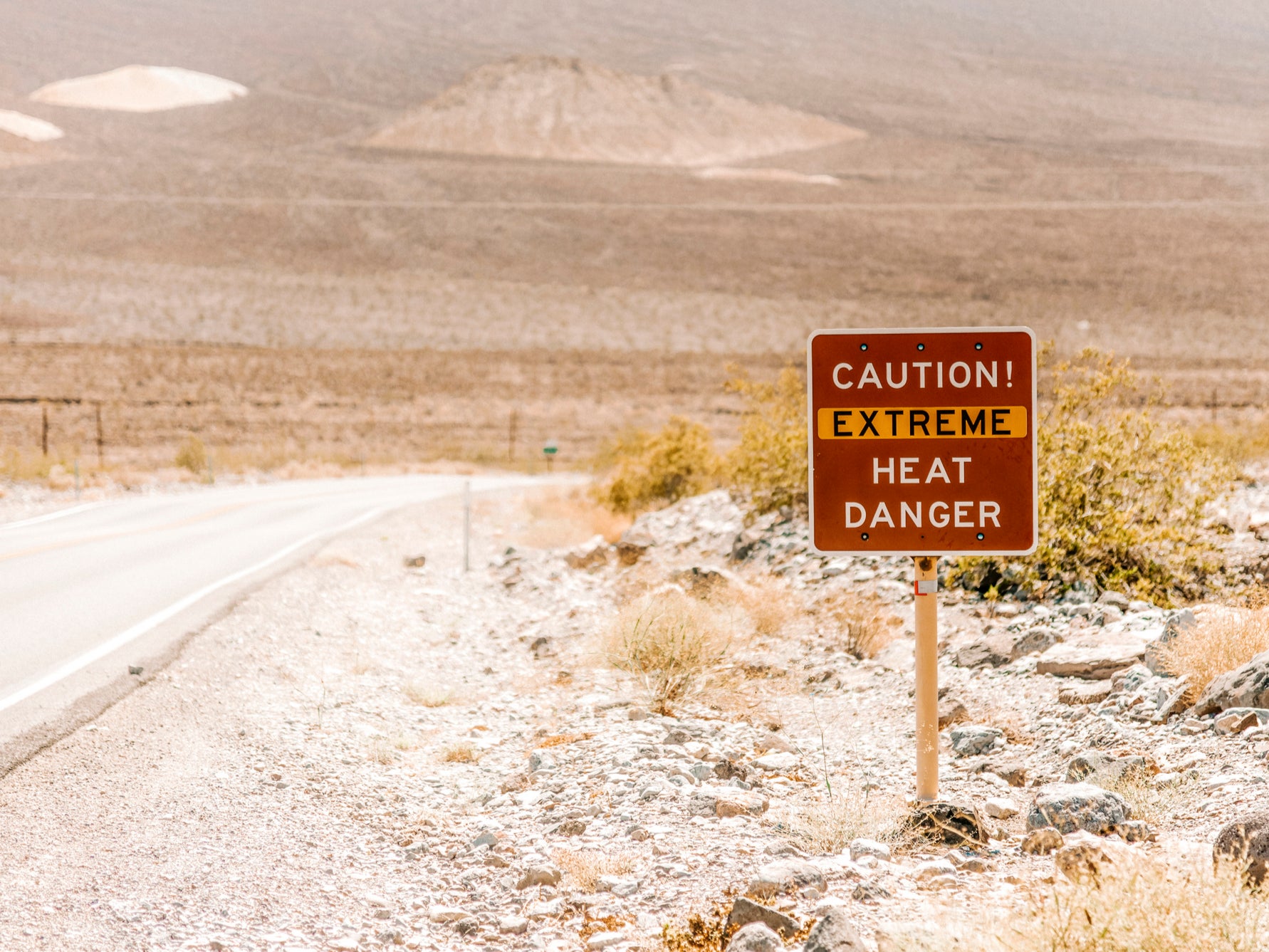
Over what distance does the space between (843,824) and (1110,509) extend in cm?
522

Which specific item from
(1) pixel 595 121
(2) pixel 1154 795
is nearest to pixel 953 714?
(2) pixel 1154 795

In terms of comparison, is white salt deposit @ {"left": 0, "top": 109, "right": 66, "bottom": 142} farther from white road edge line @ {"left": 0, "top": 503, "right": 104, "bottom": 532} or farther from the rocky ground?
the rocky ground

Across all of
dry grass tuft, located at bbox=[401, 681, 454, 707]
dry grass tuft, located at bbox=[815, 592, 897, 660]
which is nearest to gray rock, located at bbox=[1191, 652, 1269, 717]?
dry grass tuft, located at bbox=[815, 592, 897, 660]

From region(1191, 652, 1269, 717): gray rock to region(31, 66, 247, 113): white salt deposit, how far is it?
450 ft

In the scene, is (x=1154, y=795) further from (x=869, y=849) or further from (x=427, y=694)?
(x=427, y=694)

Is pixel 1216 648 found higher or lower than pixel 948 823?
higher

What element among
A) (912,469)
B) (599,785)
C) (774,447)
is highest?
(912,469)

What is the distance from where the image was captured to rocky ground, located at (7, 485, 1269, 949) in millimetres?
4102

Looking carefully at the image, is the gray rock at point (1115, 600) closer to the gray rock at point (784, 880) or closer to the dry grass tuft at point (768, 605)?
the dry grass tuft at point (768, 605)

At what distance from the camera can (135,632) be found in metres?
9.17

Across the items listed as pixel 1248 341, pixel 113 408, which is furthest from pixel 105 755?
pixel 1248 341

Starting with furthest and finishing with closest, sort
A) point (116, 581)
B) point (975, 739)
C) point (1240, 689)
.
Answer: point (116, 581), point (975, 739), point (1240, 689)

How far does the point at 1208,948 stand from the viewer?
3.05 metres

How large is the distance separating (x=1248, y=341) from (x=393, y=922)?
7030 cm
